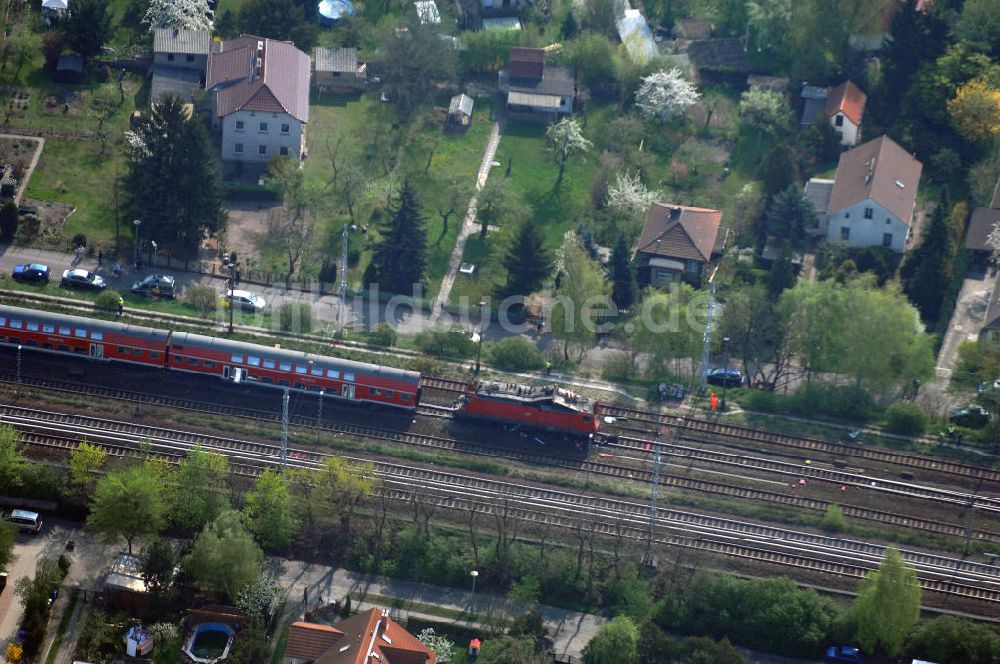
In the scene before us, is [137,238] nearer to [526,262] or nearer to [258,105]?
[258,105]

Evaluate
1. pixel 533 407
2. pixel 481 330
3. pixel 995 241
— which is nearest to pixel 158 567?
Answer: pixel 533 407

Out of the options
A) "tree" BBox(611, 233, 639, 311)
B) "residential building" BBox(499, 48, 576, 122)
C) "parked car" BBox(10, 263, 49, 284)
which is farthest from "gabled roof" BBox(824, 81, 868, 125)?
"parked car" BBox(10, 263, 49, 284)

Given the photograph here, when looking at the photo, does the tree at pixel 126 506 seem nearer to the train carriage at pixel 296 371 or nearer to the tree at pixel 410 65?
the train carriage at pixel 296 371

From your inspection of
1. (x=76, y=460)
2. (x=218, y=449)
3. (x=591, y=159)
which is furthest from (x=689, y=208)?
(x=76, y=460)

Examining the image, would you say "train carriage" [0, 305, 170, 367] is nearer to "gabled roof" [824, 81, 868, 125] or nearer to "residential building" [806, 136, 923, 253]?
"residential building" [806, 136, 923, 253]

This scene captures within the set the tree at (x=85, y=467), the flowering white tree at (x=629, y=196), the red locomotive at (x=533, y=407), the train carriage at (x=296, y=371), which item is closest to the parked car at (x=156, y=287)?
the train carriage at (x=296, y=371)

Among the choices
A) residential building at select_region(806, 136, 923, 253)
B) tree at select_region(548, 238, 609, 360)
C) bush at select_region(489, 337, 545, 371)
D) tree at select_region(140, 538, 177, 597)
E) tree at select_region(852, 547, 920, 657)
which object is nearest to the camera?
tree at select_region(852, 547, 920, 657)
